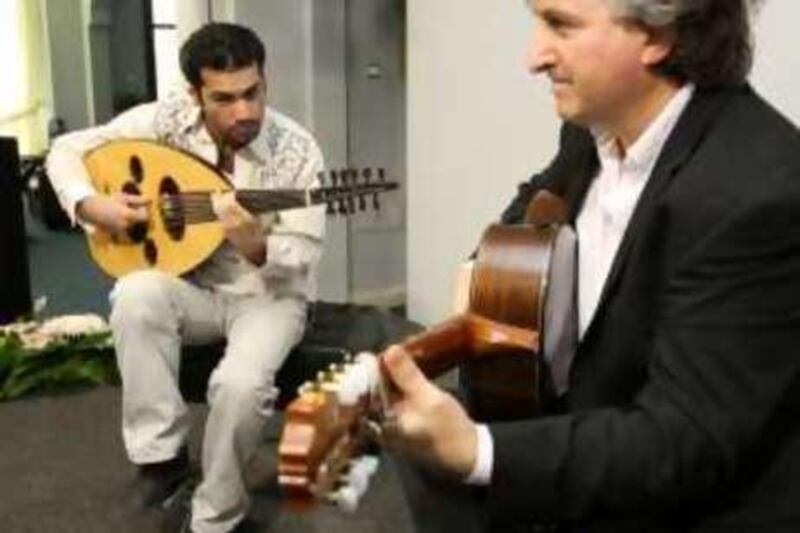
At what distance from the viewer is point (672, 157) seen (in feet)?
3.65

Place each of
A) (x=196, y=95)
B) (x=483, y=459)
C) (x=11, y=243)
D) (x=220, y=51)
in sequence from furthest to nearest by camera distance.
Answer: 1. (x=11, y=243)
2. (x=196, y=95)
3. (x=220, y=51)
4. (x=483, y=459)

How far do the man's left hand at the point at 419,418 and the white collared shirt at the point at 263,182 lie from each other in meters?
1.44

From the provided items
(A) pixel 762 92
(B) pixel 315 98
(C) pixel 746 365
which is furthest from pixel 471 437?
(B) pixel 315 98

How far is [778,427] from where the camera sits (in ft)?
3.70

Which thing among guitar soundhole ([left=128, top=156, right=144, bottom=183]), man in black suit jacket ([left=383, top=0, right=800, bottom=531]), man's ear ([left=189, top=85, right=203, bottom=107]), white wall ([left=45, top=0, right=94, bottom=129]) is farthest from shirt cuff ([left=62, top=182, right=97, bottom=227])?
white wall ([left=45, top=0, right=94, bottom=129])

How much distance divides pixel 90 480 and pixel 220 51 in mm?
1153

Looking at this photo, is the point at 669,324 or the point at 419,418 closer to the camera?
the point at 419,418

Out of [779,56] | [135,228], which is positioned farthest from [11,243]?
[779,56]

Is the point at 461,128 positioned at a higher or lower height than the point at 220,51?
lower

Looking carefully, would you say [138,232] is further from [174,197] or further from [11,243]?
[11,243]

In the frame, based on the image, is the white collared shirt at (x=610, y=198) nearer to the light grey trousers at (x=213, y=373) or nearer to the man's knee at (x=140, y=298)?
the light grey trousers at (x=213, y=373)

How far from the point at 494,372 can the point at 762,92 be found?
0.63 m

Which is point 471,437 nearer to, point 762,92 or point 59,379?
point 762,92

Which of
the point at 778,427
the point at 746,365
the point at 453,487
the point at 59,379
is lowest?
the point at 59,379
